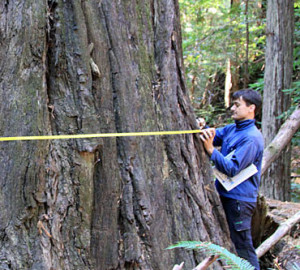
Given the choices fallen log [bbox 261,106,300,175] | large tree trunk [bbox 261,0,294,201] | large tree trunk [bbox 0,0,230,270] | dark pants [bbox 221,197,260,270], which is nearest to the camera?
large tree trunk [bbox 0,0,230,270]

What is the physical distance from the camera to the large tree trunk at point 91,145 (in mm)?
2127

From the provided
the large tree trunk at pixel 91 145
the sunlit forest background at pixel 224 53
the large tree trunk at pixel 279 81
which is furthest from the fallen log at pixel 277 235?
the sunlit forest background at pixel 224 53

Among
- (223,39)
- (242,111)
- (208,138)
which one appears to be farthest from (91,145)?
(223,39)

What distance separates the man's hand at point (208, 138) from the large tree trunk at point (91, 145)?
1.12 feet

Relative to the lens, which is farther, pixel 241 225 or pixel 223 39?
pixel 223 39

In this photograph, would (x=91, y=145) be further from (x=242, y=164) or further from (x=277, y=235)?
(x=277, y=235)

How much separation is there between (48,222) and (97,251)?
1.32ft

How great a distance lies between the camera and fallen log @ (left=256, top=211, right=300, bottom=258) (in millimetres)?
4043

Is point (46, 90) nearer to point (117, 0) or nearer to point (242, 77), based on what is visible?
point (117, 0)

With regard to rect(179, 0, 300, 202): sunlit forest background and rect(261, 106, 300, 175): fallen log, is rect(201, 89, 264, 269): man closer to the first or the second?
rect(261, 106, 300, 175): fallen log

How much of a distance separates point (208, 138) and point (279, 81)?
462 centimetres

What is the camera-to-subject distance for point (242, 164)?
10.7 ft

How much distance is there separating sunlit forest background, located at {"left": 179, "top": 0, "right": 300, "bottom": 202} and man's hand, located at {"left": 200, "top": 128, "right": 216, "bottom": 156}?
5759mm

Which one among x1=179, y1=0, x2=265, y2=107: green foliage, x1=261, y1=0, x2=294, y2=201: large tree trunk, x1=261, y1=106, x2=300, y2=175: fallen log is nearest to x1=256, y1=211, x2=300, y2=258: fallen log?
x1=261, y1=106, x2=300, y2=175: fallen log
